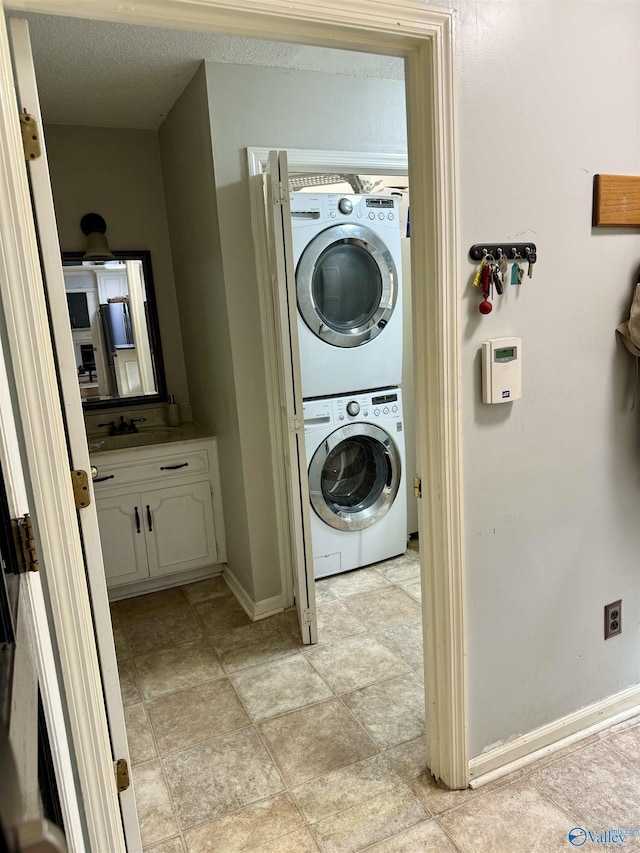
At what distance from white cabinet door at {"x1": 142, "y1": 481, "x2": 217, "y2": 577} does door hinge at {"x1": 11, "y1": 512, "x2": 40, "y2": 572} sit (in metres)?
1.90

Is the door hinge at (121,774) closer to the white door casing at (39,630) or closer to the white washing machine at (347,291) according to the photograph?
the white door casing at (39,630)

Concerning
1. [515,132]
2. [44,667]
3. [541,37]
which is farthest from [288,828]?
[541,37]

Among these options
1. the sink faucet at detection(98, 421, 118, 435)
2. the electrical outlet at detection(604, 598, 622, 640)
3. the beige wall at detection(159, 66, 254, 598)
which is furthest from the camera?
the sink faucet at detection(98, 421, 118, 435)

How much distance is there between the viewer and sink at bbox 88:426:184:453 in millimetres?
3010

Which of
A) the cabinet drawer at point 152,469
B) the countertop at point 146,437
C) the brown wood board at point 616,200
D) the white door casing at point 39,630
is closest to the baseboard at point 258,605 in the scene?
the cabinet drawer at point 152,469

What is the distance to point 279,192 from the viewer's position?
229cm

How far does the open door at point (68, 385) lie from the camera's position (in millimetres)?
1186

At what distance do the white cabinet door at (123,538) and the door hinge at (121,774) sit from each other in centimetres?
163

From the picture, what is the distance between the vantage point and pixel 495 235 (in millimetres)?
1568

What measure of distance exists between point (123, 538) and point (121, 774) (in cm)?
167

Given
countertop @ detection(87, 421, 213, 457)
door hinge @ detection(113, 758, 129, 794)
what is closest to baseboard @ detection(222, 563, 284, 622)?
countertop @ detection(87, 421, 213, 457)

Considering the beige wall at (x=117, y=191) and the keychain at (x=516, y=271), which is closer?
the keychain at (x=516, y=271)

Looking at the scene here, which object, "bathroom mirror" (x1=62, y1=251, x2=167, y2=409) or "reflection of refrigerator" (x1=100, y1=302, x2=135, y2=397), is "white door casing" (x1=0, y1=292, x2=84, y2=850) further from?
"reflection of refrigerator" (x1=100, y1=302, x2=135, y2=397)

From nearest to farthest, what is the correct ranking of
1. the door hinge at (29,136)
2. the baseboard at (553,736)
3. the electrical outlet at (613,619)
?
the door hinge at (29,136) < the baseboard at (553,736) < the electrical outlet at (613,619)
